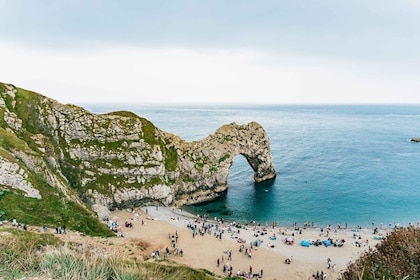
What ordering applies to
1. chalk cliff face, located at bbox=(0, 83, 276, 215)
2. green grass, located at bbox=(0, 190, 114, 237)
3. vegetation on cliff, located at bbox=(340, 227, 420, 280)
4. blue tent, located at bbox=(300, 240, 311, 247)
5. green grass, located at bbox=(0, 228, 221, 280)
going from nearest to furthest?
green grass, located at bbox=(0, 228, 221, 280) < vegetation on cliff, located at bbox=(340, 227, 420, 280) < green grass, located at bbox=(0, 190, 114, 237) < blue tent, located at bbox=(300, 240, 311, 247) < chalk cliff face, located at bbox=(0, 83, 276, 215)

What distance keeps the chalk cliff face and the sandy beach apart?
211 inches

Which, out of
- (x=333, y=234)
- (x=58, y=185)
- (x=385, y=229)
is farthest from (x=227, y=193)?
(x=58, y=185)

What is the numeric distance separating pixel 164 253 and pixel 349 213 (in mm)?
39508

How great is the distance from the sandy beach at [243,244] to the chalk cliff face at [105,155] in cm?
535

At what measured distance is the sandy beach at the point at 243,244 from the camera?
39.7 meters

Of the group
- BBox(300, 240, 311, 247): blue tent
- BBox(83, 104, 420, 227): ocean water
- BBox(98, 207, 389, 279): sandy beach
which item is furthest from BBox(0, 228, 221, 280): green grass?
BBox(83, 104, 420, 227): ocean water

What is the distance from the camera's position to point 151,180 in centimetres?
5844

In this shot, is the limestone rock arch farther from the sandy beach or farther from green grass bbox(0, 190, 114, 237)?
green grass bbox(0, 190, 114, 237)

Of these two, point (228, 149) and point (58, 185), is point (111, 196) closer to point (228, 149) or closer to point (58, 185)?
point (58, 185)

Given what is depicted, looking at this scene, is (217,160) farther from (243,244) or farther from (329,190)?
(329,190)

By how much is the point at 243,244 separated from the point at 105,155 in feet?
104

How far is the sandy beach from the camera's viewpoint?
1561 inches

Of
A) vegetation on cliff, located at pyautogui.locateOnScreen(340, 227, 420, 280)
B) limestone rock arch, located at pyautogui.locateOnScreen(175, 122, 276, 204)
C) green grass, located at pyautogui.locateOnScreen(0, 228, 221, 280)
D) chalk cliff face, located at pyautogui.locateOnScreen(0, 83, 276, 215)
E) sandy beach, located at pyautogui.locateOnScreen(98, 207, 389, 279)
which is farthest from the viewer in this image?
limestone rock arch, located at pyautogui.locateOnScreen(175, 122, 276, 204)

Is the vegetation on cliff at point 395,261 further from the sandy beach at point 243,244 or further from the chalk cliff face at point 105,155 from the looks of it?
the chalk cliff face at point 105,155
